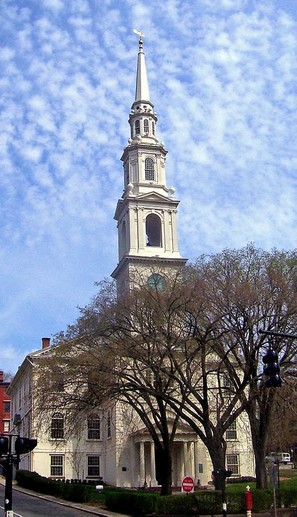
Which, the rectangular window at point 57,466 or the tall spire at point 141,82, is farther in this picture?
the tall spire at point 141,82

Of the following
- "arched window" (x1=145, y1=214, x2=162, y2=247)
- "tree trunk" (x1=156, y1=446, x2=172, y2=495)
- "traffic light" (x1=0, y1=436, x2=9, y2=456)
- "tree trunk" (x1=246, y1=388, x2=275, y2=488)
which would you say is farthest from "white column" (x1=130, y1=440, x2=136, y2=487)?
"traffic light" (x1=0, y1=436, x2=9, y2=456)

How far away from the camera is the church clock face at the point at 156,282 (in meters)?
38.8

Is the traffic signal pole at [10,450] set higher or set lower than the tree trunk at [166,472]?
higher

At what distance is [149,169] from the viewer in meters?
78.1

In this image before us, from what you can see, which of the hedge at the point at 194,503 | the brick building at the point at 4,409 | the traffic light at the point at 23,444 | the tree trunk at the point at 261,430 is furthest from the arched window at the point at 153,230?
the traffic light at the point at 23,444

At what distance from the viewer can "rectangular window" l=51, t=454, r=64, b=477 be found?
209 feet

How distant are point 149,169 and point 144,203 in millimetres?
4955

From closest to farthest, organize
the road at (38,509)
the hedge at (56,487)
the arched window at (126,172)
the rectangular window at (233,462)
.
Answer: the road at (38,509) → the hedge at (56,487) → the rectangular window at (233,462) → the arched window at (126,172)

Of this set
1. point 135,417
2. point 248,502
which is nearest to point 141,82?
point 135,417

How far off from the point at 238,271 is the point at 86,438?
111 ft

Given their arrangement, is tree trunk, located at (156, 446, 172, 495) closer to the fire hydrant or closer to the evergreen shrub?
the evergreen shrub

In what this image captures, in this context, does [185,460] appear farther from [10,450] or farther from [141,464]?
[10,450]

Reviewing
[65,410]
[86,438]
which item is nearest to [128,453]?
[86,438]

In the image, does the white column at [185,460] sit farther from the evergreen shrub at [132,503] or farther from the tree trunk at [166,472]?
the evergreen shrub at [132,503]
